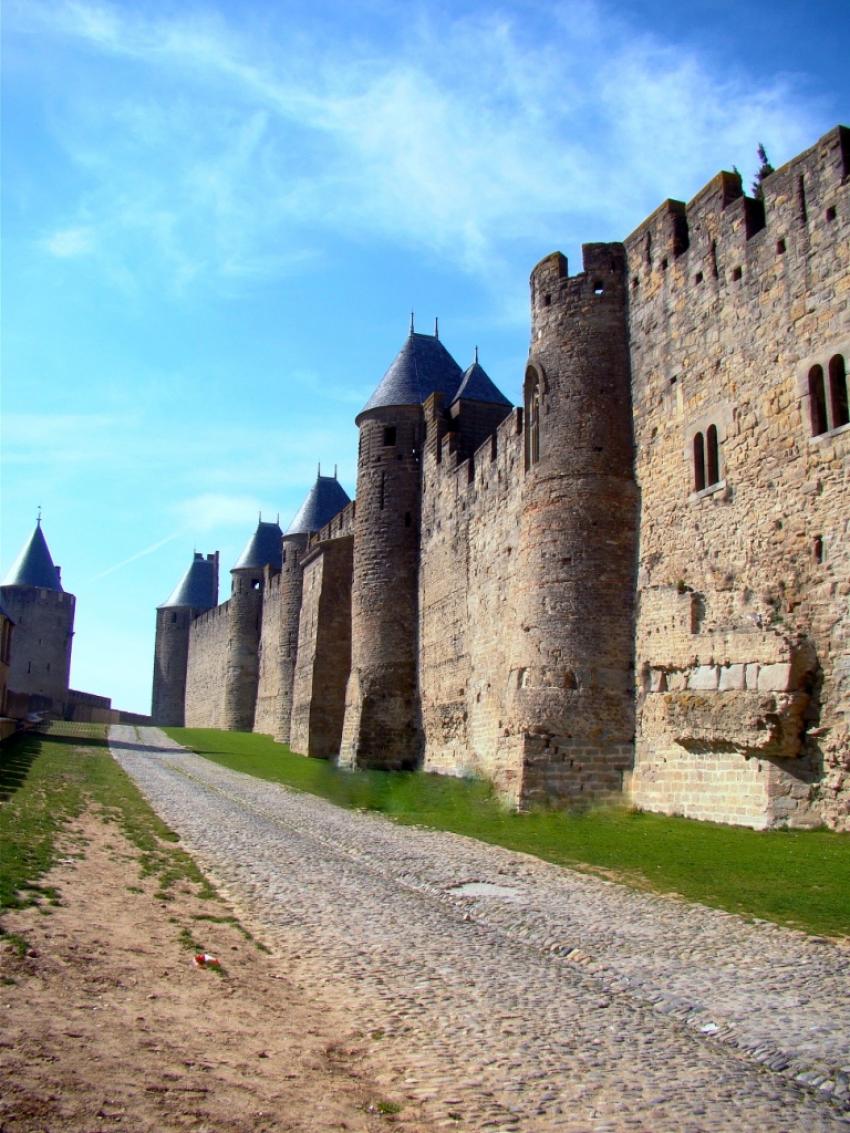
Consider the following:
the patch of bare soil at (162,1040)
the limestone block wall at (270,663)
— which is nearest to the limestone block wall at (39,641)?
the limestone block wall at (270,663)

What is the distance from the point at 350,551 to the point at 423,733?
875 cm

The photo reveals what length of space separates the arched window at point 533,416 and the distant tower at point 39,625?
4699cm

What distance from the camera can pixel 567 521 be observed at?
1575 cm

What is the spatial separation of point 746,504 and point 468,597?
31.4 feet

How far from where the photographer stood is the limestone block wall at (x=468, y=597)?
756 inches

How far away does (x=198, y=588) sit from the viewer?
63125 millimetres

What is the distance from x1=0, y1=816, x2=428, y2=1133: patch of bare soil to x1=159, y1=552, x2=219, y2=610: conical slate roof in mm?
57065

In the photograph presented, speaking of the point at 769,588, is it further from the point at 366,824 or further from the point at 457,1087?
the point at 457,1087

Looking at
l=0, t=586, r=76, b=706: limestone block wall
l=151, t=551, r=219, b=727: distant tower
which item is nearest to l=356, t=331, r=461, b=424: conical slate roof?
l=151, t=551, r=219, b=727: distant tower

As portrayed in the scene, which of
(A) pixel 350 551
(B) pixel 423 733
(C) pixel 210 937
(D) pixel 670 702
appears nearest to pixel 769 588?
(D) pixel 670 702

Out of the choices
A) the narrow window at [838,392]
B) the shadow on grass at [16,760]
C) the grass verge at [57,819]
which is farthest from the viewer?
the shadow on grass at [16,760]

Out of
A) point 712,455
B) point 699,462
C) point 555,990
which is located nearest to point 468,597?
point 699,462

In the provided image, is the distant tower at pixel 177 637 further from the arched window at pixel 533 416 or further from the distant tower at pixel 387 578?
A: the arched window at pixel 533 416

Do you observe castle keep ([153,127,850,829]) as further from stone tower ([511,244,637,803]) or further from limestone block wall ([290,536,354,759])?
limestone block wall ([290,536,354,759])
